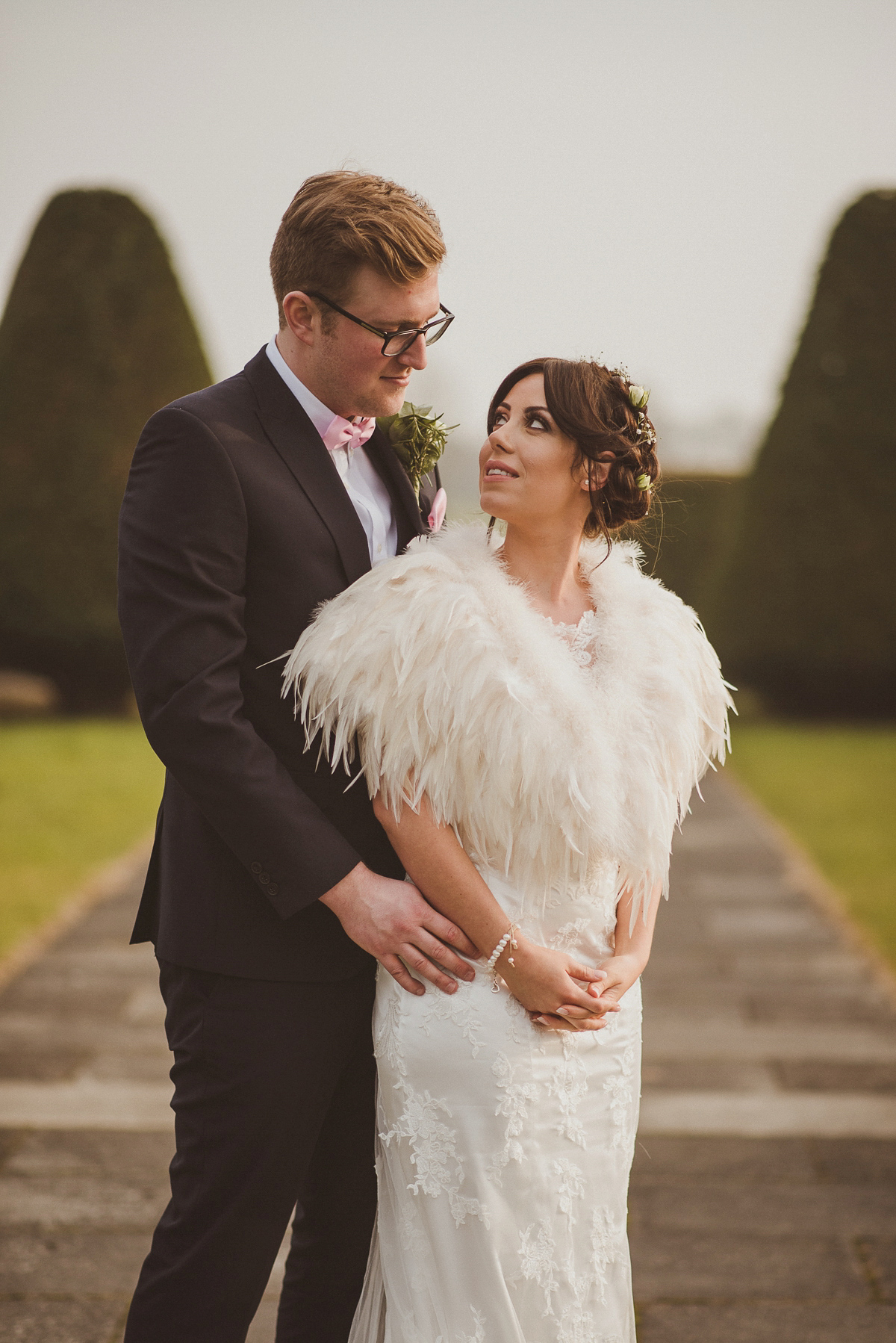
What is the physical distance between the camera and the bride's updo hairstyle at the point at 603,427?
2.02 metres

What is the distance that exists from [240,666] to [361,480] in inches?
20.0

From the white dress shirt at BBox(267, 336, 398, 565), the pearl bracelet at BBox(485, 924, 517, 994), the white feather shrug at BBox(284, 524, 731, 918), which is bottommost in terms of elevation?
the pearl bracelet at BBox(485, 924, 517, 994)

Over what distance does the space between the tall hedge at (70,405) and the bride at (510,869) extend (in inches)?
466

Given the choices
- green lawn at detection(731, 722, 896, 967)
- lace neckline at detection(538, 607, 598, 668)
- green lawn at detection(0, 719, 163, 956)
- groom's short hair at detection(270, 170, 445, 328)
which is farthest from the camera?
green lawn at detection(731, 722, 896, 967)

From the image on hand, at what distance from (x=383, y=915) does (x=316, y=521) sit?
0.68 metres

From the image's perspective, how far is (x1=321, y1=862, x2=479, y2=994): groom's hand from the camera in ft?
6.20

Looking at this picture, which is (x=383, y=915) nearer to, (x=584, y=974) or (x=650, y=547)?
(x=584, y=974)

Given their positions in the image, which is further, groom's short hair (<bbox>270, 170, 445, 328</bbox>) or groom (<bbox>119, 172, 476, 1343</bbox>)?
groom's short hair (<bbox>270, 170, 445, 328</bbox>)

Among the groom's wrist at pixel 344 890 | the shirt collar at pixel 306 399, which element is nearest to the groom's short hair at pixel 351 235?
the shirt collar at pixel 306 399

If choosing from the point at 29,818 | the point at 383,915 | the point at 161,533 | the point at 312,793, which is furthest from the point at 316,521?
the point at 29,818

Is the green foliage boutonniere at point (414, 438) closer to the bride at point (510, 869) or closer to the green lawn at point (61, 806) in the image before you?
the bride at point (510, 869)

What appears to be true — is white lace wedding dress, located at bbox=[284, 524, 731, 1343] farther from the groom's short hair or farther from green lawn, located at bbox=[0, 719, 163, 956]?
green lawn, located at bbox=[0, 719, 163, 956]

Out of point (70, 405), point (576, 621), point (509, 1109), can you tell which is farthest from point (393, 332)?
point (70, 405)

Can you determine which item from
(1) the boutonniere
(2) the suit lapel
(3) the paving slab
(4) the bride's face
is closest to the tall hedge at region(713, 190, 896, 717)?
(3) the paving slab
